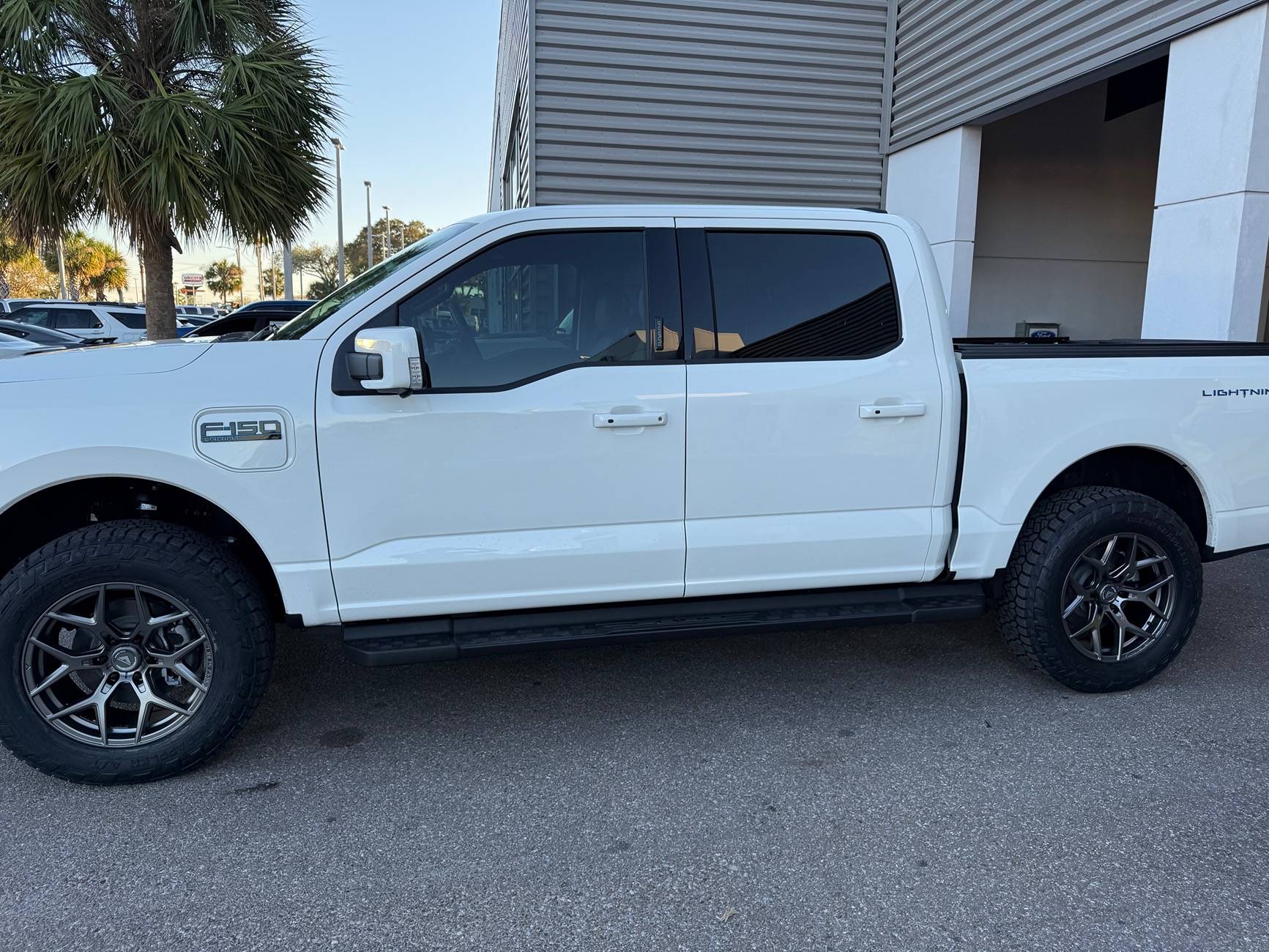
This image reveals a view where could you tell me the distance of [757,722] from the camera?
11.8ft

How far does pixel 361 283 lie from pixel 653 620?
1715mm

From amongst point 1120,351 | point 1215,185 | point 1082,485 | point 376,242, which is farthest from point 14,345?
point 376,242

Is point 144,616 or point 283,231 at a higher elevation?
point 283,231

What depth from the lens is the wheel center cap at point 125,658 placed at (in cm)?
A: 304

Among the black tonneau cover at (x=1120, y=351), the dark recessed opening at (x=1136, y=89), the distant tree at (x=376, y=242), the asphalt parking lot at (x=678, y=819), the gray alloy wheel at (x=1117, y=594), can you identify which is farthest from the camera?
the distant tree at (x=376, y=242)

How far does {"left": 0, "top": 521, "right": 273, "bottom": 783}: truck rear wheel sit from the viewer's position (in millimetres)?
2943

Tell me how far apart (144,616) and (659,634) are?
1800 millimetres

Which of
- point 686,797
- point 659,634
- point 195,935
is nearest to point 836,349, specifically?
point 659,634

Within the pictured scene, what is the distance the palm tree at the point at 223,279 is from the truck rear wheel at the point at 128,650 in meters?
112

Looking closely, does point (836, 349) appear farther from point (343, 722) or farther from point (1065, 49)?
point (1065, 49)

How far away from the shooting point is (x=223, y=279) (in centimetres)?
10550

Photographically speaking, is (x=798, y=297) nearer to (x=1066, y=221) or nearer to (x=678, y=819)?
(x=678, y=819)

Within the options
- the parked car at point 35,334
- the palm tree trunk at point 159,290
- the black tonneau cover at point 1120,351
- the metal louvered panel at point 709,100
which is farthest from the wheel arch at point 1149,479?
the parked car at point 35,334

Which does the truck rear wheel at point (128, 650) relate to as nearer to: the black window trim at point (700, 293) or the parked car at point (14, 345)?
the black window trim at point (700, 293)
